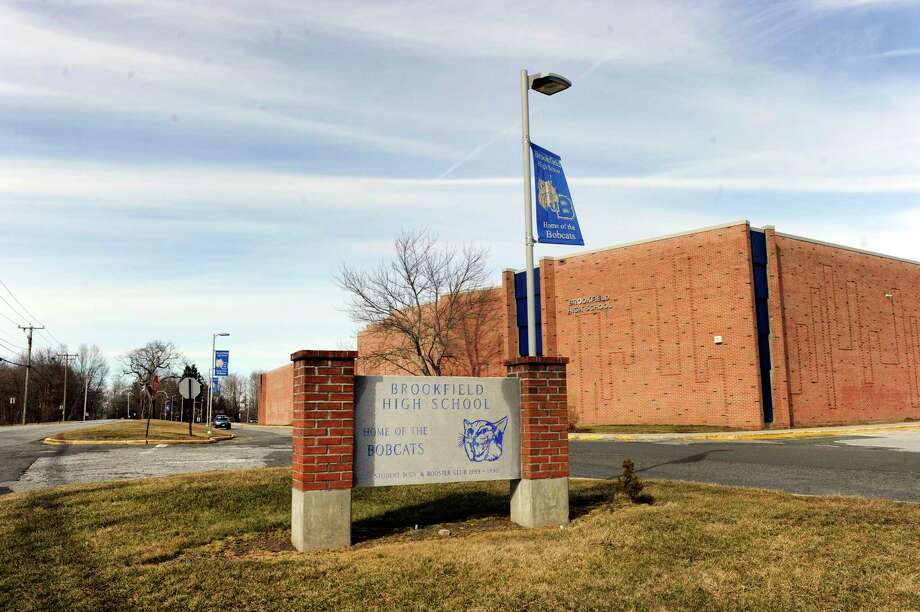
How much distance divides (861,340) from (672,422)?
12.2 m

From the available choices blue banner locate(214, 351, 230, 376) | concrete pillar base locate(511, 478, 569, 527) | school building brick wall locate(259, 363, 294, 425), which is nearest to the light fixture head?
concrete pillar base locate(511, 478, 569, 527)

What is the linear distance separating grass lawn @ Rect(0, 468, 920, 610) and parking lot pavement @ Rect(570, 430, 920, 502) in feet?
6.87

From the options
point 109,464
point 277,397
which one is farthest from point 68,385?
point 109,464

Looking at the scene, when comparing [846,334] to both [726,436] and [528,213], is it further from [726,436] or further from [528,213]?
[528,213]

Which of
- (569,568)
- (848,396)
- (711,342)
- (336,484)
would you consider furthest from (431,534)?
(848,396)

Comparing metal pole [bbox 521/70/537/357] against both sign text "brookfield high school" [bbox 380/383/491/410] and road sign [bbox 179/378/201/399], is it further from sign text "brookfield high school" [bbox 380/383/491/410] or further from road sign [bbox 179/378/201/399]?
road sign [bbox 179/378/201/399]

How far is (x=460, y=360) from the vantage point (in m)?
45.5

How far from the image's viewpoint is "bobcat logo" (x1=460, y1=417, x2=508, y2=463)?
25.2 feet

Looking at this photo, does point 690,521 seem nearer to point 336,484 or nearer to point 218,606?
point 336,484

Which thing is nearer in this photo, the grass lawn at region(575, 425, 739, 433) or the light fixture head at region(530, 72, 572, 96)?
A: the light fixture head at region(530, 72, 572, 96)

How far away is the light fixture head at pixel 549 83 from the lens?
31.2ft

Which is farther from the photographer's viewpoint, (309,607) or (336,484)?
(336,484)

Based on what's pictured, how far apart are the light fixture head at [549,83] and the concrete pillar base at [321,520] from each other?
6241mm

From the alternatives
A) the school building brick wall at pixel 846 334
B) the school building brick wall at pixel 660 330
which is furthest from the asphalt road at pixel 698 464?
the school building brick wall at pixel 846 334
